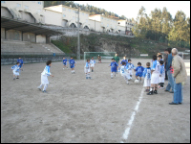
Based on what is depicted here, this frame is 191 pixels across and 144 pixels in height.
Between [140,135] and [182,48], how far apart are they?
57.5m

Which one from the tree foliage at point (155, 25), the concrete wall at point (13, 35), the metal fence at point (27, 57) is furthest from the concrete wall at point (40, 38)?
the tree foliage at point (155, 25)

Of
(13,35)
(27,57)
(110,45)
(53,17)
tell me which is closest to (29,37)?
(13,35)

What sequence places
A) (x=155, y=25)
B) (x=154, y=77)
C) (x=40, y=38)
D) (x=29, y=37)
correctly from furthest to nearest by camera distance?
1. (x=155, y=25)
2. (x=40, y=38)
3. (x=29, y=37)
4. (x=154, y=77)

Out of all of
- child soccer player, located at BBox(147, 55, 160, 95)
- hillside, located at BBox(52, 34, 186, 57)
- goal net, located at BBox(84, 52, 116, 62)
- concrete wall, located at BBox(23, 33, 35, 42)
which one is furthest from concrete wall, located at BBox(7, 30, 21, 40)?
child soccer player, located at BBox(147, 55, 160, 95)

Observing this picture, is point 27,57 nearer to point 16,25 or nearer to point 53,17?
point 16,25

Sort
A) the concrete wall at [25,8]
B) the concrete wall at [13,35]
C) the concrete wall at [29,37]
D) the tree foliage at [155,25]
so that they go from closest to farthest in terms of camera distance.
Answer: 1. the concrete wall at [13,35]
2. the concrete wall at [29,37]
3. the concrete wall at [25,8]
4. the tree foliage at [155,25]

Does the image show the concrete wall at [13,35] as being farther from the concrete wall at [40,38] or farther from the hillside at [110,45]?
the hillside at [110,45]

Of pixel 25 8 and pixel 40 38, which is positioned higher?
pixel 25 8

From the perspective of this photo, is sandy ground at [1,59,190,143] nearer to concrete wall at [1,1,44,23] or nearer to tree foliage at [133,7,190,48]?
concrete wall at [1,1,44,23]

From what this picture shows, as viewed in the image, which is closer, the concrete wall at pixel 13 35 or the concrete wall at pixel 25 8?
the concrete wall at pixel 13 35

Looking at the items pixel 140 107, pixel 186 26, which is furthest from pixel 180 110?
pixel 186 26

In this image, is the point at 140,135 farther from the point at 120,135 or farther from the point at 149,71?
the point at 149,71

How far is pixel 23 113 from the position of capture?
17.4 feet

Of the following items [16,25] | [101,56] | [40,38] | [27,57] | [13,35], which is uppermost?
[16,25]
